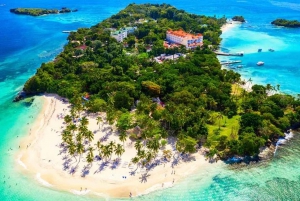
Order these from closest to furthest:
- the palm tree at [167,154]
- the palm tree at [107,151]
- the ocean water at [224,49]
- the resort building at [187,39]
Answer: the ocean water at [224,49] < the palm tree at [107,151] < the palm tree at [167,154] < the resort building at [187,39]

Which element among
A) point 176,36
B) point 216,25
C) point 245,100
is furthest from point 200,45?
point 245,100

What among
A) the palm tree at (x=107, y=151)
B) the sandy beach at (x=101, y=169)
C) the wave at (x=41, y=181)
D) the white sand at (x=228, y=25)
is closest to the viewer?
the sandy beach at (x=101, y=169)

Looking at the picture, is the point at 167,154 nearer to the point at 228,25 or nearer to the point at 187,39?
the point at 187,39

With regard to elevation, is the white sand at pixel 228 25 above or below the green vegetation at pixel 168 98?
above

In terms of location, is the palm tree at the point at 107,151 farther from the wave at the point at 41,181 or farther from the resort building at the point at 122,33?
the resort building at the point at 122,33

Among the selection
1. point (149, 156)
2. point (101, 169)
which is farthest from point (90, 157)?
point (149, 156)

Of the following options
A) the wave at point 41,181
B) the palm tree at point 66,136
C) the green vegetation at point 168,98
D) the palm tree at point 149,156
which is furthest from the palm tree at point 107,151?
the wave at point 41,181

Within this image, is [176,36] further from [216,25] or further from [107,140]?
[107,140]
